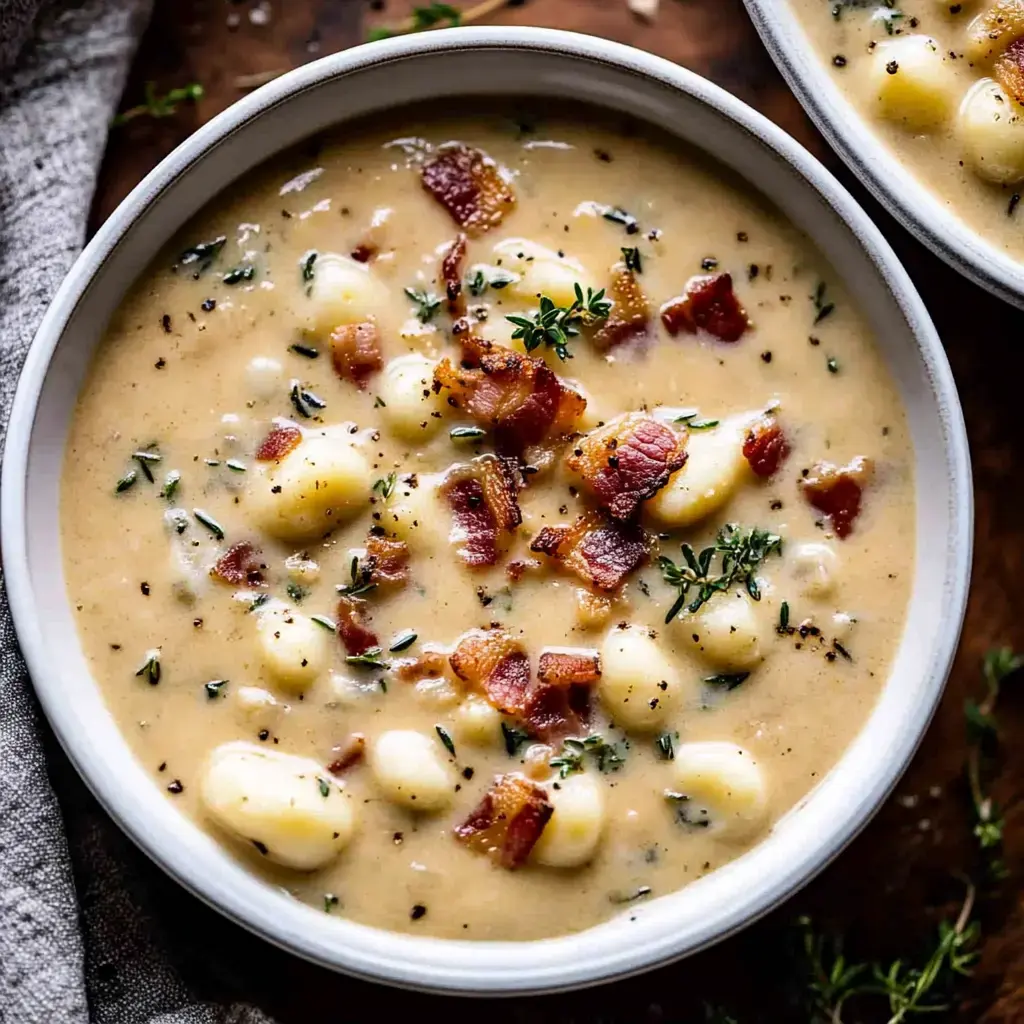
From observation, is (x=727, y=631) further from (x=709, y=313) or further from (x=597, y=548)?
(x=709, y=313)

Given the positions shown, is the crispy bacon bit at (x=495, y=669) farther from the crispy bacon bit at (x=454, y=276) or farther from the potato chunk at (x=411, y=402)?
the crispy bacon bit at (x=454, y=276)

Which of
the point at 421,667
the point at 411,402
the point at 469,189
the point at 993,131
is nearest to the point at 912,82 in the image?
the point at 993,131

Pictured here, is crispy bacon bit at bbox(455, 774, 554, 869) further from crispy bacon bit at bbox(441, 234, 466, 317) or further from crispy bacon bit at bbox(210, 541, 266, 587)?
crispy bacon bit at bbox(441, 234, 466, 317)

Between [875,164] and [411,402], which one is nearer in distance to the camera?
[411,402]

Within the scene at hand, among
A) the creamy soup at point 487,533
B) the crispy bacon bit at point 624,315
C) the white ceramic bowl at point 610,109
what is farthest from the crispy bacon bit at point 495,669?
the crispy bacon bit at point 624,315

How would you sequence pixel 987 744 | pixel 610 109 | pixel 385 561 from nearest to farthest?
pixel 385 561, pixel 610 109, pixel 987 744

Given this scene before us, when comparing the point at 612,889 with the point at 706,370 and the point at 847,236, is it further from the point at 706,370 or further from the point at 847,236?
the point at 847,236

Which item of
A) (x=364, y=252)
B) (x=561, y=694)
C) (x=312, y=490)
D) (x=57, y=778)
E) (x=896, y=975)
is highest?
(x=364, y=252)

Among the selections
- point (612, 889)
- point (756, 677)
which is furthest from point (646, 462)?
point (612, 889)
